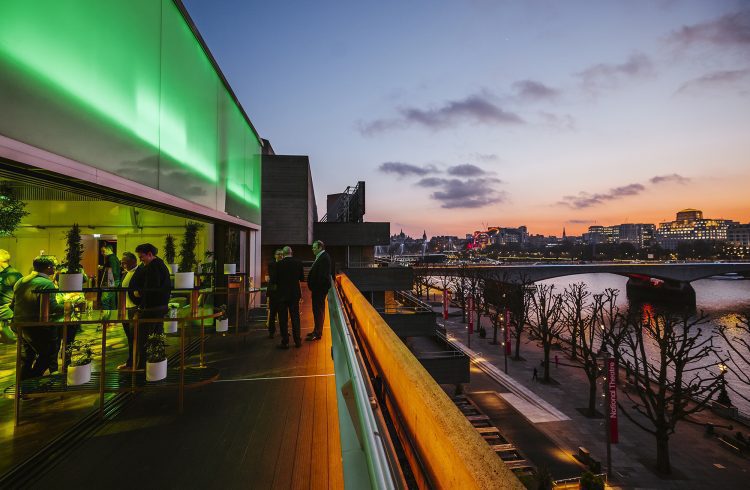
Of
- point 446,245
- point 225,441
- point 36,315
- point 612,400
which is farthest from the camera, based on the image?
point 446,245

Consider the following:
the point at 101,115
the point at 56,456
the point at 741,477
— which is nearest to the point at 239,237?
the point at 101,115

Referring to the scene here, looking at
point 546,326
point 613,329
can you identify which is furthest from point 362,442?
point 613,329

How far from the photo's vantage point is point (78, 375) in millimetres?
3521

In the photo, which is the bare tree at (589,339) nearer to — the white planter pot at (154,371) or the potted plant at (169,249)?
the white planter pot at (154,371)

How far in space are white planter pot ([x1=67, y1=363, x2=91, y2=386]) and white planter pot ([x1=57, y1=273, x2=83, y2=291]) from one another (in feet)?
3.74

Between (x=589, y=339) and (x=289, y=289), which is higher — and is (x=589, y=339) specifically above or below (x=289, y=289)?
below

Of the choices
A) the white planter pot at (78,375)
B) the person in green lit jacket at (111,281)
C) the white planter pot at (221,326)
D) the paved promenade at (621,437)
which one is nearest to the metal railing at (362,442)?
the white planter pot at (78,375)

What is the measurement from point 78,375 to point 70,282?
51.2 inches

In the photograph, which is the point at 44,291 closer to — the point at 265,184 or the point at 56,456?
the point at 56,456

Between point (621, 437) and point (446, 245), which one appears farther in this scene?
point (446, 245)

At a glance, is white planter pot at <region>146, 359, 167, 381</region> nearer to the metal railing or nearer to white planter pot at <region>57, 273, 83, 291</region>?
white planter pot at <region>57, 273, 83, 291</region>

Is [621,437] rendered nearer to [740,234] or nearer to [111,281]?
[111,281]

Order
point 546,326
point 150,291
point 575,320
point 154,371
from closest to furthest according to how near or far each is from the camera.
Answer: point 154,371 → point 150,291 → point 575,320 → point 546,326

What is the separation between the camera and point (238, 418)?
3.47 meters
